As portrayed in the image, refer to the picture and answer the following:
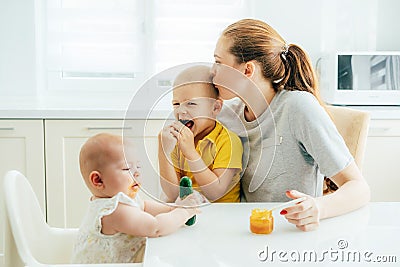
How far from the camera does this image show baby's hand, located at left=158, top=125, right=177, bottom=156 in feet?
4.20

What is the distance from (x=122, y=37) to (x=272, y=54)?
1799 mm

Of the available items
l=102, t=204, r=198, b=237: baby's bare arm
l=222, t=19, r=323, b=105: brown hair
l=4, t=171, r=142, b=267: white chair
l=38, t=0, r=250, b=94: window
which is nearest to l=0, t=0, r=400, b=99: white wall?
l=38, t=0, r=250, b=94: window

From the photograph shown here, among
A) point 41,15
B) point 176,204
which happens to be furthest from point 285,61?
point 41,15

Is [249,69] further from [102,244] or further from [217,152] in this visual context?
[102,244]

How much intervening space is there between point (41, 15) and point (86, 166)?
2.10m

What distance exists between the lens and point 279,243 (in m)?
1.20

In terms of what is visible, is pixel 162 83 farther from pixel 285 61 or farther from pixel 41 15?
pixel 41 15

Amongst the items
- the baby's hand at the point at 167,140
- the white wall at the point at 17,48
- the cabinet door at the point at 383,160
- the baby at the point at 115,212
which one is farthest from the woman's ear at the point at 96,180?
the white wall at the point at 17,48

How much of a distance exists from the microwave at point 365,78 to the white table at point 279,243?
154cm

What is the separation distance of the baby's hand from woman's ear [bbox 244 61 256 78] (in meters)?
0.38

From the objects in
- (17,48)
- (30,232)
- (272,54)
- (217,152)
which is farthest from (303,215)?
(17,48)

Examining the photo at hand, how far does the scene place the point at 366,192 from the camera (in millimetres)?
1457

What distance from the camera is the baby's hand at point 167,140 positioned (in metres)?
1.28

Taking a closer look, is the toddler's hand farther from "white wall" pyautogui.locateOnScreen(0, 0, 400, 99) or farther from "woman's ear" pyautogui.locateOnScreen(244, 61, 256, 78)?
"white wall" pyautogui.locateOnScreen(0, 0, 400, 99)
